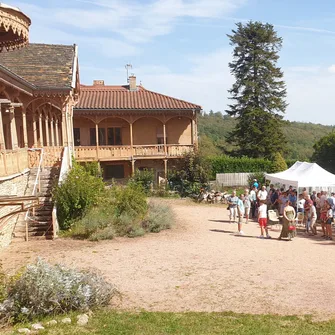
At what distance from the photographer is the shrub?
14.9m

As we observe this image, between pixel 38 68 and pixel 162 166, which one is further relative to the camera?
pixel 162 166

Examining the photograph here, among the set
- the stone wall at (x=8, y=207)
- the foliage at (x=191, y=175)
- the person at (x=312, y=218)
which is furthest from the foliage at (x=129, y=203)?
the foliage at (x=191, y=175)

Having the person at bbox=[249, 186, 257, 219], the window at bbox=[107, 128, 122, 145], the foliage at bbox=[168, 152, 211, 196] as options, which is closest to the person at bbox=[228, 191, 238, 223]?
the person at bbox=[249, 186, 257, 219]

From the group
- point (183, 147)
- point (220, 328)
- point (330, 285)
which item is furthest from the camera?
point (183, 147)

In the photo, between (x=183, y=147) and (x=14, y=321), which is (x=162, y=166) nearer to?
(x=183, y=147)

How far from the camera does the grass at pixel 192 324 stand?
6613mm

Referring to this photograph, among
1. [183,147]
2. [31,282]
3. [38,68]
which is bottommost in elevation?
[31,282]

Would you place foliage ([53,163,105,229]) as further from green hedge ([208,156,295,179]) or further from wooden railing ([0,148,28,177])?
green hedge ([208,156,295,179])

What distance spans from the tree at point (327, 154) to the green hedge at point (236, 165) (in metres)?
11.1

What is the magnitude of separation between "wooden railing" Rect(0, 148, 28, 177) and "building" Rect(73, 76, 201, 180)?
1146 centimetres

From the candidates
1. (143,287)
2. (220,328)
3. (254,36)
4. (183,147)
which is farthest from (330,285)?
(254,36)

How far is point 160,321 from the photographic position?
707cm

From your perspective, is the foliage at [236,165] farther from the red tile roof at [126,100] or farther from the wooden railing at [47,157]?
the wooden railing at [47,157]

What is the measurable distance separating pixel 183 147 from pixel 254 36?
1507cm
